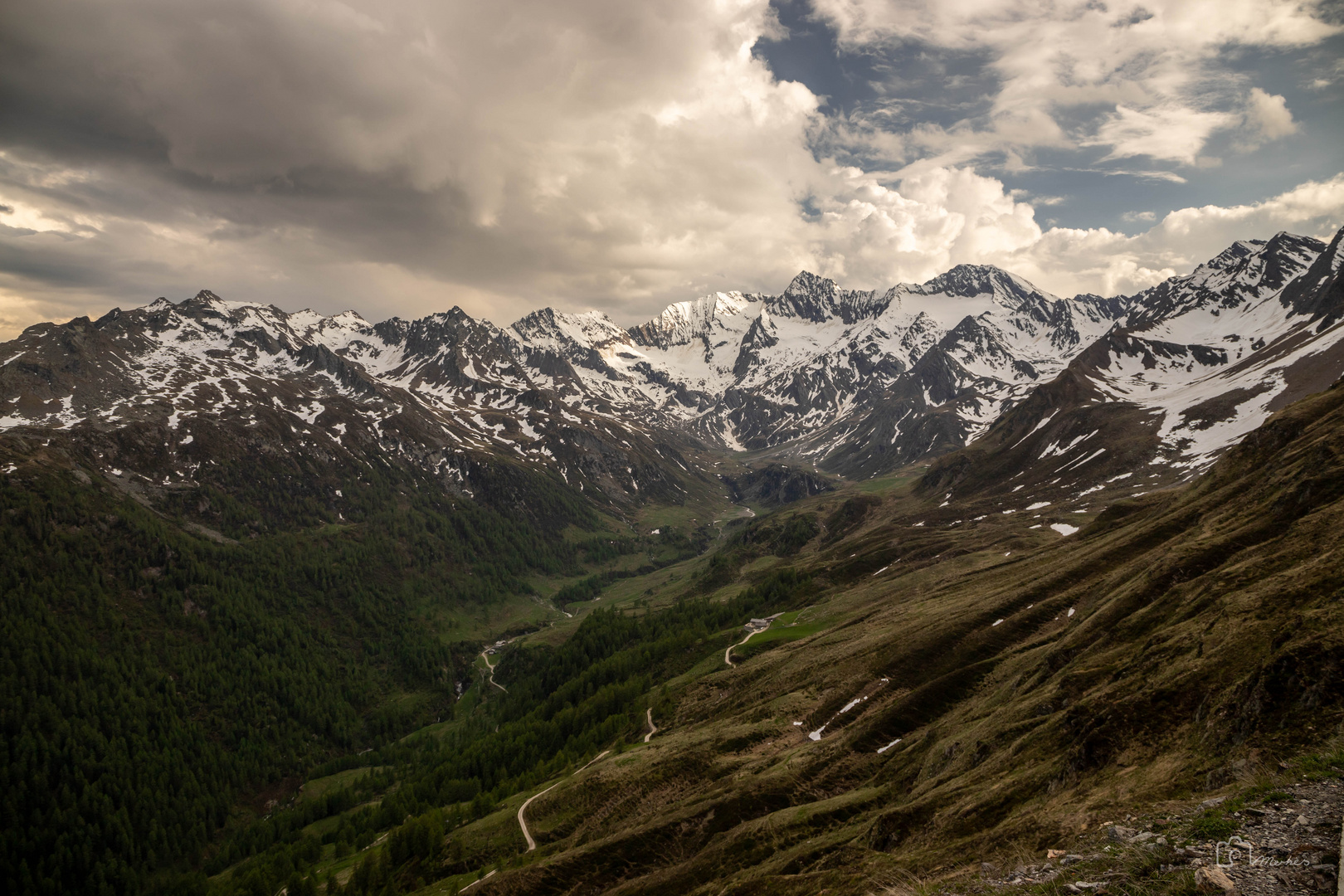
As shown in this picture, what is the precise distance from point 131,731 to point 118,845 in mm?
32958

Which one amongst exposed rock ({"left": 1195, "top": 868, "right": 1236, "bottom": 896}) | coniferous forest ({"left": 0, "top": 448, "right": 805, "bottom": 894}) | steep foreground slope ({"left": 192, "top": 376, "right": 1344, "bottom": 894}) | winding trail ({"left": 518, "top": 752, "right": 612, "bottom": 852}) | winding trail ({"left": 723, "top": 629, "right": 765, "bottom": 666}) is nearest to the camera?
exposed rock ({"left": 1195, "top": 868, "right": 1236, "bottom": 896})

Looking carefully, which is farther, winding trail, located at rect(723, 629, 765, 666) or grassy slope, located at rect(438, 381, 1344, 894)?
winding trail, located at rect(723, 629, 765, 666)

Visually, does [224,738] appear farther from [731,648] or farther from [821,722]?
[821,722]

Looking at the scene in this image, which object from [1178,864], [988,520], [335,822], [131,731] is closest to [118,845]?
[131,731]

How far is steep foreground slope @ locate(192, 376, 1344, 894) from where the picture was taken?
2850 cm

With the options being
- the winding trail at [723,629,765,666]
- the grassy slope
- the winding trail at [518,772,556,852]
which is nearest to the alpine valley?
the grassy slope

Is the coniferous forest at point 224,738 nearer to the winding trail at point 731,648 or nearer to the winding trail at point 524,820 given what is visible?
the winding trail at point 524,820

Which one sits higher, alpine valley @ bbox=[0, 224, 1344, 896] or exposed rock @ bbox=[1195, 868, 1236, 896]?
exposed rock @ bbox=[1195, 868, 1236, 896]

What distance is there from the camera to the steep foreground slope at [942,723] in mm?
28500

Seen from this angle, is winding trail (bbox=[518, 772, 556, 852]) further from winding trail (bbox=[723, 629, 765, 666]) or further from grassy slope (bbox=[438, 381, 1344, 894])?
winding trail (bbox=[723, 629, 765, 666])

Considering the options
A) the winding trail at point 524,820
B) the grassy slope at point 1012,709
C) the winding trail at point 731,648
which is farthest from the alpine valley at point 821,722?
the winding trail at point 731,648

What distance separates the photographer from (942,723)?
56.4 metres

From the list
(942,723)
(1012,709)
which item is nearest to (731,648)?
(942,723)

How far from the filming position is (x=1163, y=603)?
158ft
